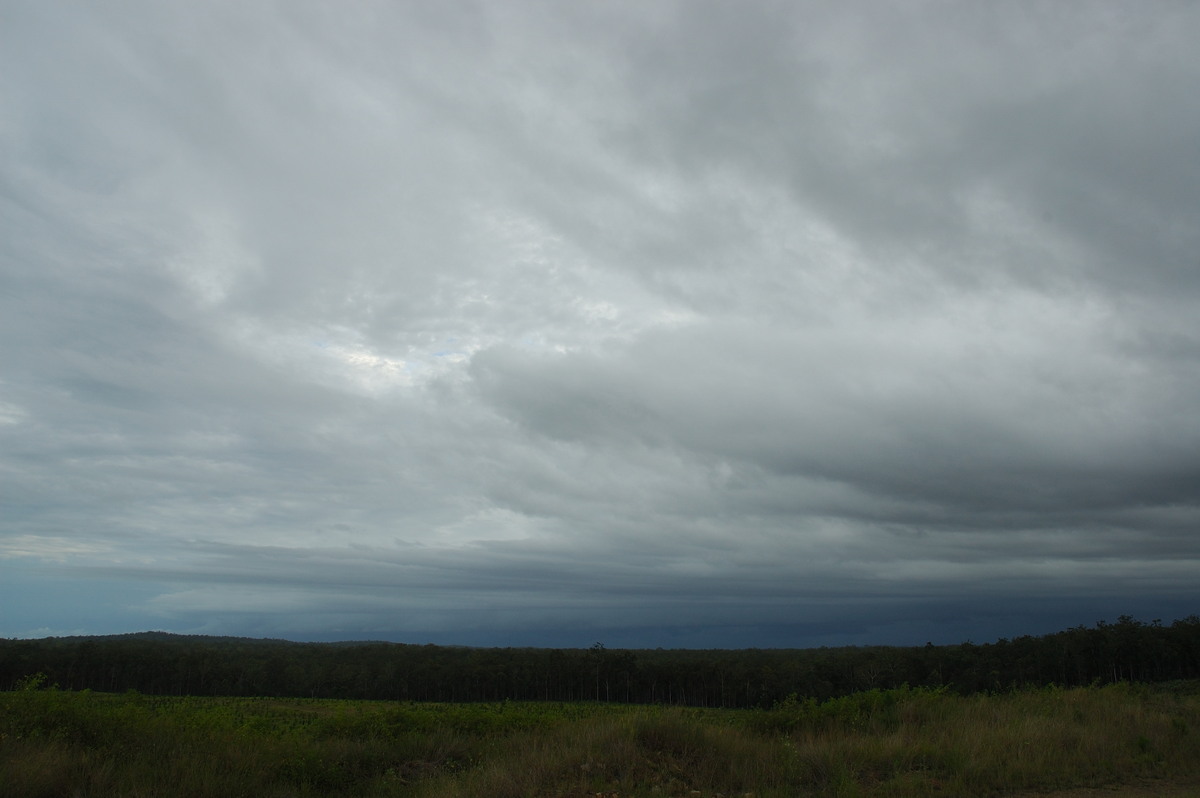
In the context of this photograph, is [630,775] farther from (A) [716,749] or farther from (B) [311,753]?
(B) [311,753]

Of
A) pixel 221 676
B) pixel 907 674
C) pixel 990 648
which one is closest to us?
pixel 907 674

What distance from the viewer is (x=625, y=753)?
13.6 m

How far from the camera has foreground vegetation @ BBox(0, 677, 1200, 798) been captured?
1206 centimetres

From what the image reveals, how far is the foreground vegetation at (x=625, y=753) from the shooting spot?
39.6 ft

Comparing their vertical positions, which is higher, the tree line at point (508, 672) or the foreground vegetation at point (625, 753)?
the foreground vegetation at point (625, 753)

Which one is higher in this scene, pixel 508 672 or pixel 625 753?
pixel 625 753

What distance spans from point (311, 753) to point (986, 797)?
1282 centimetres

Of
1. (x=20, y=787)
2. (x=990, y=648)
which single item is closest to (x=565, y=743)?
(x=20, y=787)

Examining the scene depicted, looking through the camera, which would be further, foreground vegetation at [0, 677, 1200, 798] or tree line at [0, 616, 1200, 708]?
tree line at [0, 616, 1200, 708]

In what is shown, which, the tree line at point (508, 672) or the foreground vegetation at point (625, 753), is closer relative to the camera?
the foreground vegetation at point (625, 753)

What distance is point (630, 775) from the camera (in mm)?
12758

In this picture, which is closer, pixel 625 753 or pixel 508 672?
pixel 625 753

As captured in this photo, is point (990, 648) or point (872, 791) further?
point (990, 648)

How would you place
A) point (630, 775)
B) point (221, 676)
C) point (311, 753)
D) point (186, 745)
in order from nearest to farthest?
point (630, 775), point (186, 745), point (311, 753), point (221, 676)
